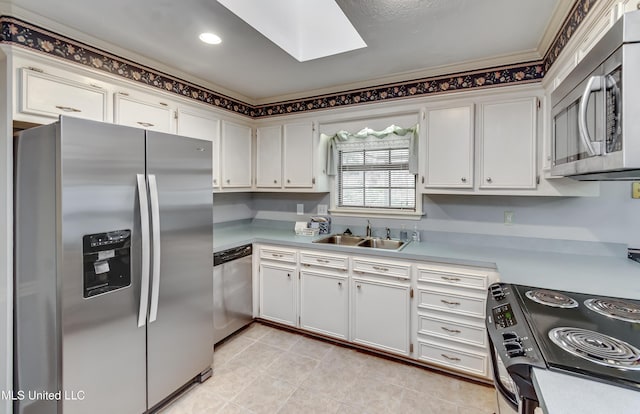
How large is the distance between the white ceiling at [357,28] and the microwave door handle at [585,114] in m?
1.04

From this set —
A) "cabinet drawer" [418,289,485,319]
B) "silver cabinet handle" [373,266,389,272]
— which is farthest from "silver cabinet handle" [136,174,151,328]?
"cabinet drawer" [418,289,485,319]

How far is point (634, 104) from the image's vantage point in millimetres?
839

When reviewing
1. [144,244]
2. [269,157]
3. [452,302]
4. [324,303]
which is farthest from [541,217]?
[144,244]

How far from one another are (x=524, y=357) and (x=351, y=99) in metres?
2.67

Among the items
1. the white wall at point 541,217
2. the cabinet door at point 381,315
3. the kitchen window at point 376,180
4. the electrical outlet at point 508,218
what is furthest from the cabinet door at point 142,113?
the electrical outlet at point 508,218

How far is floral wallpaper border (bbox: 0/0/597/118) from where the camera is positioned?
1754mm

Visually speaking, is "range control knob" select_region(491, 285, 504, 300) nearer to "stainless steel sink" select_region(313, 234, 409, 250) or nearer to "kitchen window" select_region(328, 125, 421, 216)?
"stainless steel sink" select_region(313, 234, 409, 250)

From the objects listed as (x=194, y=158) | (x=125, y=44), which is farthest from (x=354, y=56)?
(x=125, y=44)

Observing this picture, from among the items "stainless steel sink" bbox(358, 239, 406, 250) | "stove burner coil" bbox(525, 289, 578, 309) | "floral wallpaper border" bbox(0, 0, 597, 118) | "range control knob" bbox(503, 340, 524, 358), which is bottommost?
"range control knob" bbox(503, 340, 524, 358)

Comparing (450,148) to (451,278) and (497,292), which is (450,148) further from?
(497,292)

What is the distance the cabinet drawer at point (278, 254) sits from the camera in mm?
2961

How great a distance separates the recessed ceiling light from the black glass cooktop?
8.16 ft

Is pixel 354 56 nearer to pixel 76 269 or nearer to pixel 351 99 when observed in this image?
pixel 351 99

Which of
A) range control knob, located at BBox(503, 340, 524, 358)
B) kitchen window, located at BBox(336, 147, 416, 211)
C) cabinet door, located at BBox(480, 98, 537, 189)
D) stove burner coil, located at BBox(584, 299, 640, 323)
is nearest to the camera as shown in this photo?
range control knob, located at BBox(503, 340, 524, 358)
